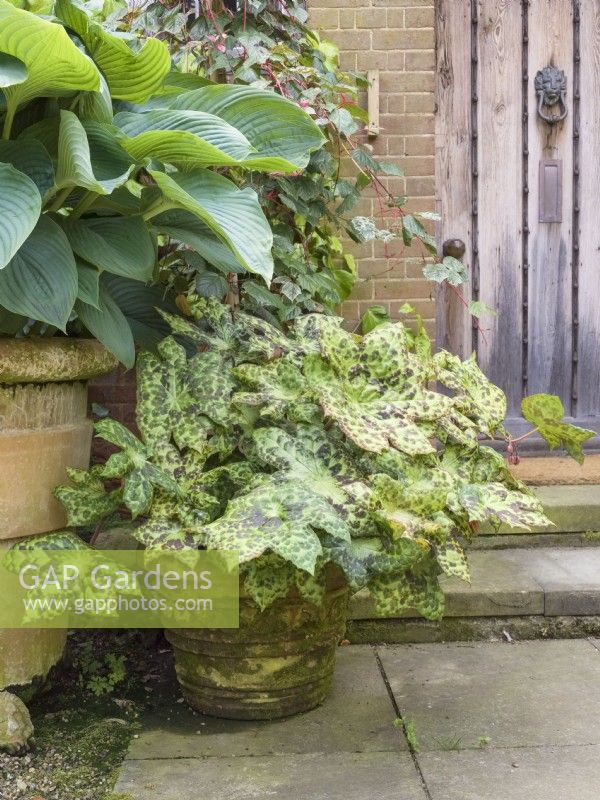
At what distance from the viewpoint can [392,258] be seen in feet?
11.1

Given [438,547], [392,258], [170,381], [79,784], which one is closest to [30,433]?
[170,381]

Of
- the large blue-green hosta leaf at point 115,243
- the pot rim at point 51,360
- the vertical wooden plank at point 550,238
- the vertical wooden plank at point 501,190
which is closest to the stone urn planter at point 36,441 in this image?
the pot rim at point 51,360

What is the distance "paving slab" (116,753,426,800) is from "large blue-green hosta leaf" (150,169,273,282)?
1.03m

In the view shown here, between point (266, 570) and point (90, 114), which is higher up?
point (90, 114)

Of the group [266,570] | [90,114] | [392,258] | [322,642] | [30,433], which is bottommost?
[322,642]

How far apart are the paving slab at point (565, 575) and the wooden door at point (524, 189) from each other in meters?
0.86

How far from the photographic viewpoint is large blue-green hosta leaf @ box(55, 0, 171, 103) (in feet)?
6.15

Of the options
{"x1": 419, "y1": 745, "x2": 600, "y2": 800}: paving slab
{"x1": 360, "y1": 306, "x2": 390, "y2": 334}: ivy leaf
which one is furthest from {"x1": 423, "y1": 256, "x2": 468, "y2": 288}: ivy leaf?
{"x1": 419, "y1": 745, "x2": 600, "y2": 800}: paving slab

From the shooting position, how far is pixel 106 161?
6.39 ft

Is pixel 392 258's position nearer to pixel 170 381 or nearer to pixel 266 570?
A: pixel 170 381

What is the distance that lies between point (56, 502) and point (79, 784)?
24.4 inches

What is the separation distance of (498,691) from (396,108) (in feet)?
7.00

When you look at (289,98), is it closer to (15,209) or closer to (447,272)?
(447,272)

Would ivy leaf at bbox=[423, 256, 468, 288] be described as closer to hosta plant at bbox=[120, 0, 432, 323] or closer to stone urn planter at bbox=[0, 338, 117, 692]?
hosta plant at bbox=[120, 0, 432, 323]
